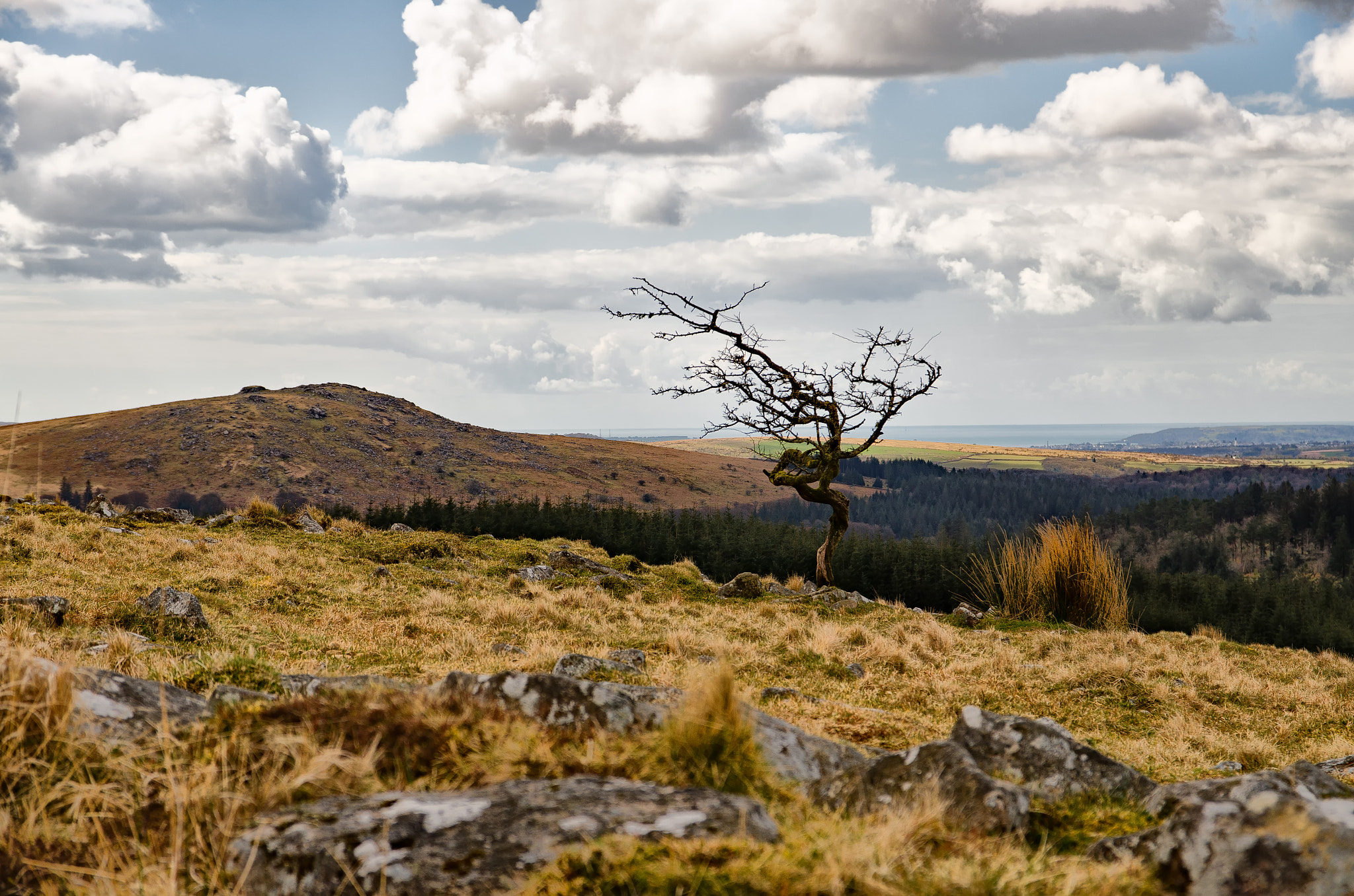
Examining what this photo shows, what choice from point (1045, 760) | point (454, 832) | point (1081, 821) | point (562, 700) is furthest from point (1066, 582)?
point (454, 832)

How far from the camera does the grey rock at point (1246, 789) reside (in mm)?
3533

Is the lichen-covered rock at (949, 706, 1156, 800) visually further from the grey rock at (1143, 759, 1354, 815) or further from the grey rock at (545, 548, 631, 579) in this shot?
the grey rock at (545, 548, 631, 579)

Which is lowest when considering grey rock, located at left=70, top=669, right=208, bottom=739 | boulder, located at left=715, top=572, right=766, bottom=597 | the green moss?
boulder, located at left=715, top=572, right=766, bottom=597

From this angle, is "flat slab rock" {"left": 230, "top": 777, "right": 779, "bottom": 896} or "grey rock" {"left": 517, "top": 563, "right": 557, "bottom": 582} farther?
"grey rock" {"left": 517, "top": 563, "right": 557, "bottom": 582}

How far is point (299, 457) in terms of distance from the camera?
98062 millimetres

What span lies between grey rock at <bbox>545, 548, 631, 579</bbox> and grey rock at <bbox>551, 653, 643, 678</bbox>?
13.7m

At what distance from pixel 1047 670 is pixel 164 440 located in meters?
109

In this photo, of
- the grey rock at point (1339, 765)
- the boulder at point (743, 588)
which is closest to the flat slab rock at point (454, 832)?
the grey rock at point (1339, 765)

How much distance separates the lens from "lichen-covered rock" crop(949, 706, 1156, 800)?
4539 millimetres

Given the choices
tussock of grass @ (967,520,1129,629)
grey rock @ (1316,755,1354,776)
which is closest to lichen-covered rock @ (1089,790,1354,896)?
grey rock @ (1316,755,1354,776)

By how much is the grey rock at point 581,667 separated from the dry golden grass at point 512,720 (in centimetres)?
69

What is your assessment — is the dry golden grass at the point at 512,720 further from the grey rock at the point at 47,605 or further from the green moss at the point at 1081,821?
the green moss at the point at 1081,821

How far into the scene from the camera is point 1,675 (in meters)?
4.00

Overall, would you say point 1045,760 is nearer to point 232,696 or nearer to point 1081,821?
point 1081,821
